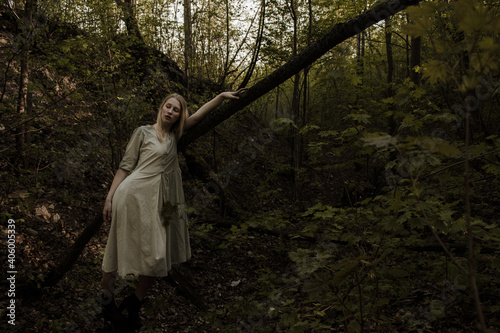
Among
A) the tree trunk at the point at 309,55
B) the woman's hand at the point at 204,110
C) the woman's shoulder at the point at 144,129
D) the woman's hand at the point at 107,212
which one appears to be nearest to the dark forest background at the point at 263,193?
the tree trunk at the point at 309,55

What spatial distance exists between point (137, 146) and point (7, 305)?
2.07 m

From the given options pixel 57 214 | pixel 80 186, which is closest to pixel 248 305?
pixel 57 214

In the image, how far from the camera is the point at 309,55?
219 centimetres

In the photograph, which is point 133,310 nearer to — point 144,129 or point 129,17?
point 144,129

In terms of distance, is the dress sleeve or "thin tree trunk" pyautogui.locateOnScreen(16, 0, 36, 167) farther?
"thin tree trunk" pyautogui.locateOnScreen(16, 0, 36, 167)

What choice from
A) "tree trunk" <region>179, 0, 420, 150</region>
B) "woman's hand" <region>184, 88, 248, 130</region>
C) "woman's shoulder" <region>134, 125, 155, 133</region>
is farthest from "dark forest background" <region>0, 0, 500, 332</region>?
"woman's shoulder" <region>134, 125, 155, 133</region>

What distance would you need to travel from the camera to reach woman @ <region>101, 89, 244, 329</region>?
251 centimetres

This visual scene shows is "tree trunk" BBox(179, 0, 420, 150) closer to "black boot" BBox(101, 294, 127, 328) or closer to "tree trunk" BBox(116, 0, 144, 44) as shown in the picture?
"black boot" BBox(101, 294, 127, 328)

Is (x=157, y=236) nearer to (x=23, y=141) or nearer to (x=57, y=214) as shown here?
(x=57, y=214)

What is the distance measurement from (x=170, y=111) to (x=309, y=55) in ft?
4.34

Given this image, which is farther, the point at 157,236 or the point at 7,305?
the point at 7,305

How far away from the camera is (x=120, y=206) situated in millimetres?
2559

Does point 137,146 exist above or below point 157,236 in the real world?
above

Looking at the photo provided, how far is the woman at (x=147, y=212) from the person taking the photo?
251 cm
